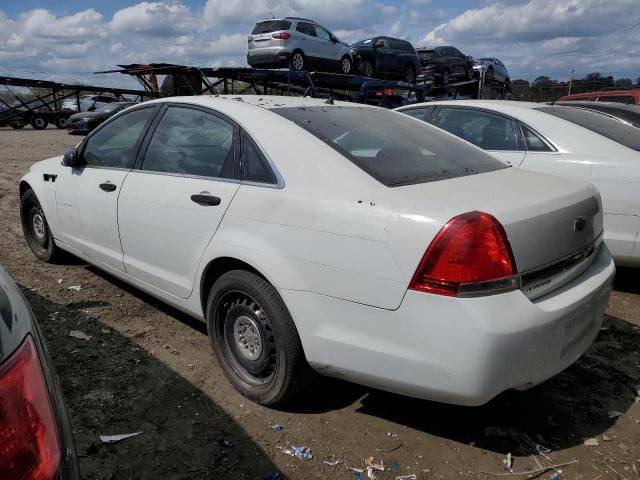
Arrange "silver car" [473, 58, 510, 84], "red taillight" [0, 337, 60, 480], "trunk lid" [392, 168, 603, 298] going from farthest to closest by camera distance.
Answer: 1. "silver car" [473, 58, 510, 84]
2. "trunk lid" [392, 168, 603, 298]
3. "red taillight" [0, 337, 60, 480]

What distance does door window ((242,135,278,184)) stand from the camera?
9.02 feet

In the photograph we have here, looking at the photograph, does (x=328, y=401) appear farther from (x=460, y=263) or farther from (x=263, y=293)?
(x=460, y=263)

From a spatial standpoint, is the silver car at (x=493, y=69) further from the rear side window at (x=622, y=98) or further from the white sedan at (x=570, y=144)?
the white sedan at (x=570, y=144)

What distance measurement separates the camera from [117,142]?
12.9 ft

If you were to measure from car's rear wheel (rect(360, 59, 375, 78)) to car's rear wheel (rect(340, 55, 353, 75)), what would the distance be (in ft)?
1.83

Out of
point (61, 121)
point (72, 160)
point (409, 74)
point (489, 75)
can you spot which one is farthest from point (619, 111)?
point (61, 121)

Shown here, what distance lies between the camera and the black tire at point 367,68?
1661 cm

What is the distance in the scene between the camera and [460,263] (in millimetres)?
2111

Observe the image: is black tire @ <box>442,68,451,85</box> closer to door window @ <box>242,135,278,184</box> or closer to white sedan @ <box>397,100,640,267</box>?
white sedan @ <box>397,100,640,267</box>

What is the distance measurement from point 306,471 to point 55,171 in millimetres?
3317

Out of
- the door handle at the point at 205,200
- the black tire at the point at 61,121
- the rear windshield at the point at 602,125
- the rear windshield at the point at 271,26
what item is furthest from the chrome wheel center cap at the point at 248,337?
the black tire at the point at 61,121

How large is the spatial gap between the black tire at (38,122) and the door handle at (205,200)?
27.7 meters

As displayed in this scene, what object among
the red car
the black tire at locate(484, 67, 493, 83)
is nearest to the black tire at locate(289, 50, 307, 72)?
the red car

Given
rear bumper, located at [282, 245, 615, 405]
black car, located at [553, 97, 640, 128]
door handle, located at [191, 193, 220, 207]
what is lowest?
rear bumper, located at [282, 245, 615, 405]
